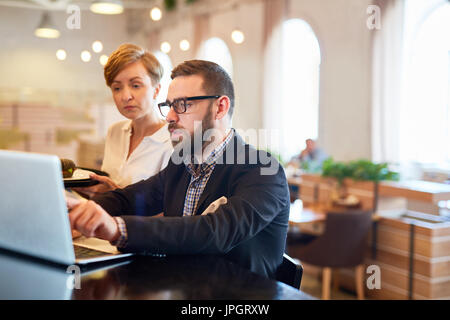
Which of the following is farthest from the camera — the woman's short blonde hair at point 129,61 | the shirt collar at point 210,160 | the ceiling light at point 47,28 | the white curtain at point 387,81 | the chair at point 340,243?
the ceiling light at point 47,28

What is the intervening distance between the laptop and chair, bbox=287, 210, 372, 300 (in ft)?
10.7

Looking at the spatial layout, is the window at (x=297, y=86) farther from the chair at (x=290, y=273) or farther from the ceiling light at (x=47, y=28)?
the chair at (x=290, y=273)

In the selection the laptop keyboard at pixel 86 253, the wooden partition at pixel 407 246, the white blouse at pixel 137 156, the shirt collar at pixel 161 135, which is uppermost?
the shirt collar at pixel 161 135

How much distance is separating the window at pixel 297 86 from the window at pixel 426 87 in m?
1.94

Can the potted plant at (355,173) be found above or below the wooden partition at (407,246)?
above

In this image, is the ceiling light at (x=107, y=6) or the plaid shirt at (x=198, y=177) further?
the ceiling light at (x=107, y=6)

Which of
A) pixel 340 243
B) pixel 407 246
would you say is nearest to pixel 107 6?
pixel 340 243

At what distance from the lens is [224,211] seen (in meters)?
1.41

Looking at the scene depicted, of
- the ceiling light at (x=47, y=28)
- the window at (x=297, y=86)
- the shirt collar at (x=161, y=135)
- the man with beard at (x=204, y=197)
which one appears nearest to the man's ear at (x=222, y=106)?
the man with beard at (x=204, y=197)

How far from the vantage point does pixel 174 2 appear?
425 inches

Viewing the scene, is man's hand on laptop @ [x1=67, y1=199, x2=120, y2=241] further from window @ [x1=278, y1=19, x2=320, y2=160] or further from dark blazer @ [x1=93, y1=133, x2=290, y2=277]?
window @ [x1=278, y1=19, x2=320, y2=160]

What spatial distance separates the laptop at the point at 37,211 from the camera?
109cm
